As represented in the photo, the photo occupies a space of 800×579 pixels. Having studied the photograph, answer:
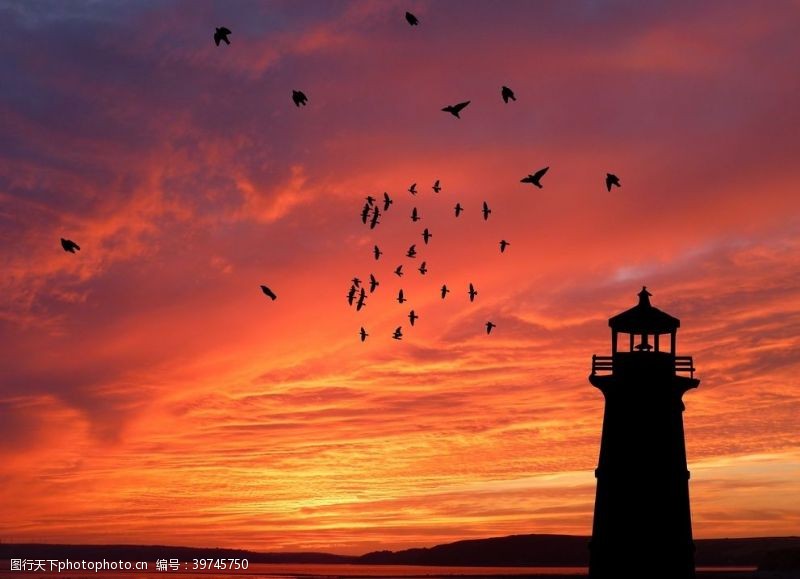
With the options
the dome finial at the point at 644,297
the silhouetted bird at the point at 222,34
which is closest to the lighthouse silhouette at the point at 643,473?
the dome finial at the point at 644,297

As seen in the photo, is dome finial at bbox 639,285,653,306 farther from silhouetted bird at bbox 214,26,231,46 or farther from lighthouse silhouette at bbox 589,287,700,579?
silhouetted bird at bbox 214,26,231,46

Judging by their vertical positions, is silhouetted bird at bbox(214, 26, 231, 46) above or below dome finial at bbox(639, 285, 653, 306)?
above

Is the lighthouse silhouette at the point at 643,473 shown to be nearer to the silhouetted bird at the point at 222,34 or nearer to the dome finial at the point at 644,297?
the dome finial at the point at 644,297

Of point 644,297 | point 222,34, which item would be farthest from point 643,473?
point 222,34

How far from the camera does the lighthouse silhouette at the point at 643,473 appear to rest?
38531mm

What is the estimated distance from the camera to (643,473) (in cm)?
3884

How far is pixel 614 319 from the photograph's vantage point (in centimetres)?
4059

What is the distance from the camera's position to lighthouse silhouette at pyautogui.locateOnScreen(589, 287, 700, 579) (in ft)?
126

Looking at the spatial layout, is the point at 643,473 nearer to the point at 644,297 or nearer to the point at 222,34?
the point at 644,297

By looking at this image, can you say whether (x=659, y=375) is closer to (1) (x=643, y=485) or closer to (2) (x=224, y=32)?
(1) (x=643, y=485)

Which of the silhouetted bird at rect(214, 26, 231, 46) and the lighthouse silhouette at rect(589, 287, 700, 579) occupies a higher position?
the silhouetted bird at rect(214, 26, 231, 46)

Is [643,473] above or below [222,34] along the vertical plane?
below

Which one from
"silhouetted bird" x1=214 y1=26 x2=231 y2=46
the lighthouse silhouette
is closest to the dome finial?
the lighthouse silhouette

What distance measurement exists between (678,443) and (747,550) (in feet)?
453
